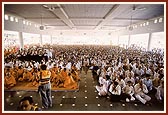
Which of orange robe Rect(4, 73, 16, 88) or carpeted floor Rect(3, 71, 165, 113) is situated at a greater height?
orange robe Rect(4, 73, 16, 88)

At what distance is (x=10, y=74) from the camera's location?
628 cm

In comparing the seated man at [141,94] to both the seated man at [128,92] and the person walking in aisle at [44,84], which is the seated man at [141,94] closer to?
the seated man at [128,92]

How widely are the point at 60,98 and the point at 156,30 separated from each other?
880 cm

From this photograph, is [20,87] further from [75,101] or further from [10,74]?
[75,101]

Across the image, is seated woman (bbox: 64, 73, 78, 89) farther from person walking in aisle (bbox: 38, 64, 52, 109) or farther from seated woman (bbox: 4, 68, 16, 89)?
seated woman (bbox: 4, 68, 16, 89)

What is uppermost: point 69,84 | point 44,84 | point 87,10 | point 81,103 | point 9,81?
point 87,10

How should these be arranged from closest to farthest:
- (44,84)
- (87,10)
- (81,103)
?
(44,84)
(81,103)
(87,10)

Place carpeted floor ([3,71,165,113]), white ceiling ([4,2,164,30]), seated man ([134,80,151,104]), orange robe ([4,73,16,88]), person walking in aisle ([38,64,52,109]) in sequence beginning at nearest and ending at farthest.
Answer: person walking in aisle ([38,64,52,109])
carpeted floor ([3,71,165,113])
seated man ([134,80,151,104])
orange robe ([4,73,16,88])
white ceiling ([4,2,164,30])

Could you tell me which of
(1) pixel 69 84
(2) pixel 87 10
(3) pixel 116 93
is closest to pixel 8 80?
(1) pixel 69 84

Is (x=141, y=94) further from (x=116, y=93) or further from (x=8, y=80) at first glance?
(x=8, y=80)

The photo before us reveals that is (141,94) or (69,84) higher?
(69,84)

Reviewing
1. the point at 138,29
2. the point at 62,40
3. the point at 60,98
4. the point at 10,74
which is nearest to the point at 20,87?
the point at 10,74

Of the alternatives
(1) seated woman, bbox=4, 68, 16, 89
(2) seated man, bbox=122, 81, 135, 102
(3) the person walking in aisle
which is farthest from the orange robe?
(2) seated man, bbox=122, 81, 135, 102

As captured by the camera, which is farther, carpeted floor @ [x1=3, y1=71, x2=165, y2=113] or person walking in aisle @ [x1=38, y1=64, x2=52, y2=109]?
carpeted floor @ [x1=3, y1=71, x2=165, y2=113]
